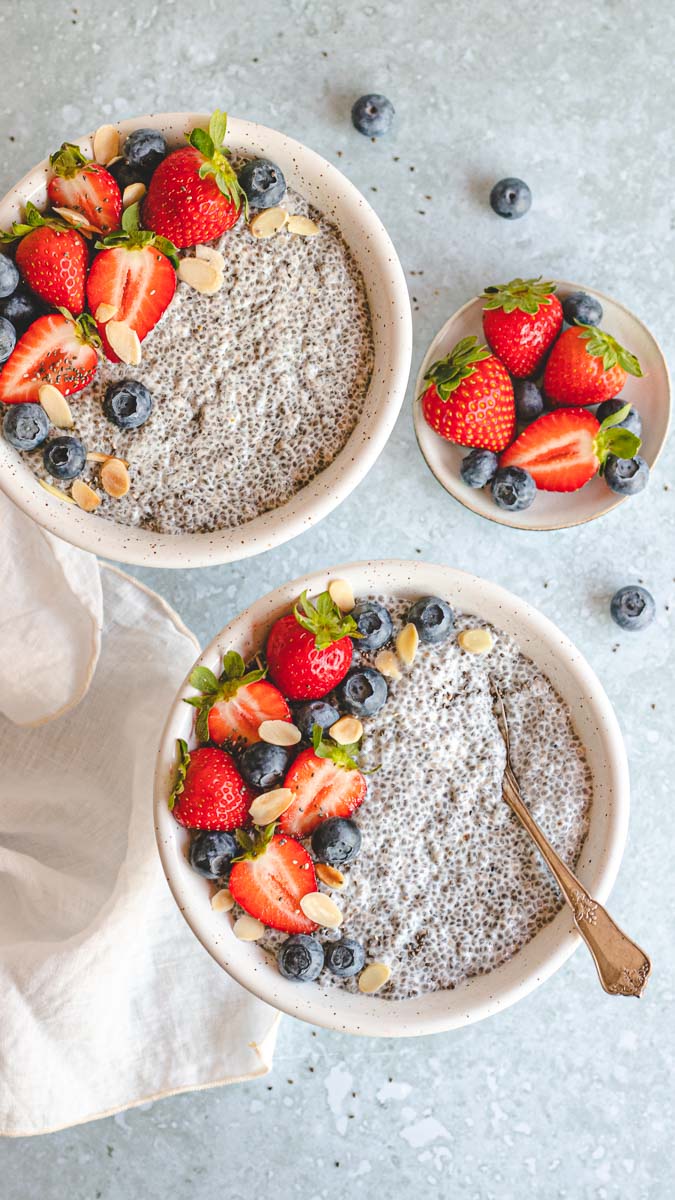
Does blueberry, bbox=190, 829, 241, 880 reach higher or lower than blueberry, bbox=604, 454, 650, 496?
lower

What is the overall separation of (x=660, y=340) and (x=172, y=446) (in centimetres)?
74

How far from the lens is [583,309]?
1.43m

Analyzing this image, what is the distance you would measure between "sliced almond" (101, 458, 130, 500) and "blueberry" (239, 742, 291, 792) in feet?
1.09

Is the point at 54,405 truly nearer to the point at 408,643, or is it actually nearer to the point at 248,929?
the point at 408,643

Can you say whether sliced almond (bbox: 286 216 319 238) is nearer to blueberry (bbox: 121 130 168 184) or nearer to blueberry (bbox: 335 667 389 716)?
blueberry (bbox: 121 130 168 184)

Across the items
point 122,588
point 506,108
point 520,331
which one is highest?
point 506,108

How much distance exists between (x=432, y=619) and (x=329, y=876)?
311 millimetres

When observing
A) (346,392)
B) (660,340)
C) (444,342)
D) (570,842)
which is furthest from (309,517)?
(660,340)

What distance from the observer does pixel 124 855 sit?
143 centimetres

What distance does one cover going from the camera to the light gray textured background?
152cm

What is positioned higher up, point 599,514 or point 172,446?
point 172,446

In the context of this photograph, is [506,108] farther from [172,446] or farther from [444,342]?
[172,446]

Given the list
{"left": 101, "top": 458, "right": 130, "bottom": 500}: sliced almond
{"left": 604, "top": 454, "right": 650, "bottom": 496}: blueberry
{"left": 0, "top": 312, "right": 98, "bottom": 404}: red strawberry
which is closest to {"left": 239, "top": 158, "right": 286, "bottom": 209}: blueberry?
{"left": 0, "top": 312, "right": 98, "bottom": 404}: red strawberry

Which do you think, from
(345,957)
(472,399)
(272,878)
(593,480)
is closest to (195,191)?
(472,399)
